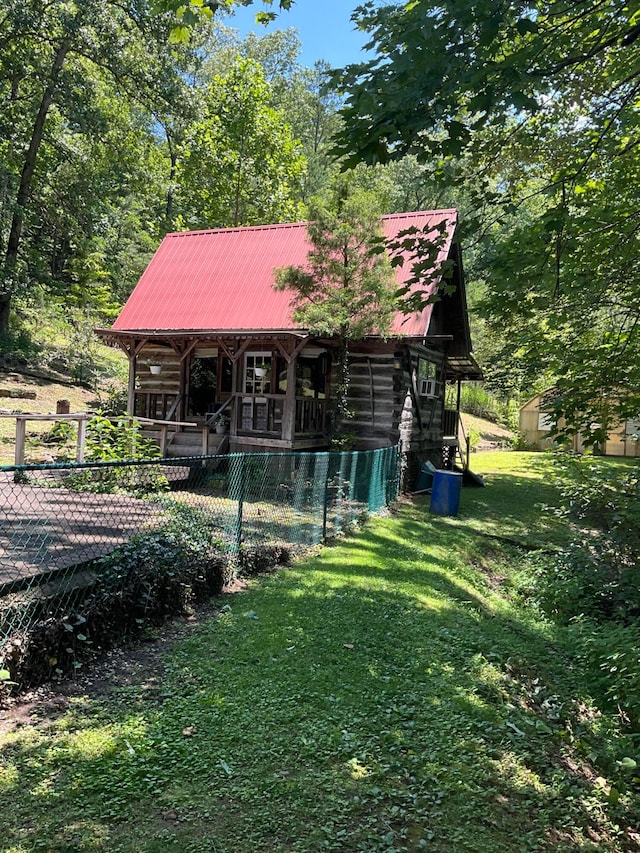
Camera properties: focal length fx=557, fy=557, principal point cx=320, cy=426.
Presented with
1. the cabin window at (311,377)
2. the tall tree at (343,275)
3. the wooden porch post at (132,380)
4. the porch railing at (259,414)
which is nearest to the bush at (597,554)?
the tall tree at (343,275)

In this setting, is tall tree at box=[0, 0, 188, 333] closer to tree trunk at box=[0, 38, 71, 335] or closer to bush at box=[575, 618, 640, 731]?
tree trunk at box=[0, 38, 71, 335]

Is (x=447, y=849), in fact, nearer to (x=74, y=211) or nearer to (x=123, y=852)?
(x=123, y=852)

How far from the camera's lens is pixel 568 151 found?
8.21m

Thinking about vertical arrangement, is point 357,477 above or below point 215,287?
below

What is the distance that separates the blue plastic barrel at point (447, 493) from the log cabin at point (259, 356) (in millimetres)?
1908

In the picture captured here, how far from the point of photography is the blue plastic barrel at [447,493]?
12.3 meters

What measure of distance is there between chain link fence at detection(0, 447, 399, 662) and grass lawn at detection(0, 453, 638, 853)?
0.78m

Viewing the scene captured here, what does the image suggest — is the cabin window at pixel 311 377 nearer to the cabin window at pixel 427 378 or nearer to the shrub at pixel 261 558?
the cabin window at pixel 427 378

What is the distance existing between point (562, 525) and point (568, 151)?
307 inches

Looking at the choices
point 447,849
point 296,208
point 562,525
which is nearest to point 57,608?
point 447,849

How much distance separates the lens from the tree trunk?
2086 cm

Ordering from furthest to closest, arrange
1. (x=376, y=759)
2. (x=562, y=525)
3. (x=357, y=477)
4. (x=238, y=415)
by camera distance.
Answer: (x=238, y=415) < (x=562, y=525) < (x=357, y=477) < (x=376, y=759)

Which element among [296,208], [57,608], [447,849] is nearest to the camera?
[447,849]

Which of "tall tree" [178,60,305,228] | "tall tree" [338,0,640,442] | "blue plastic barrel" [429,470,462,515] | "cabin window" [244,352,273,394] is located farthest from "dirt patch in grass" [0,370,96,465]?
"tall tree" [178,60,305,228]
